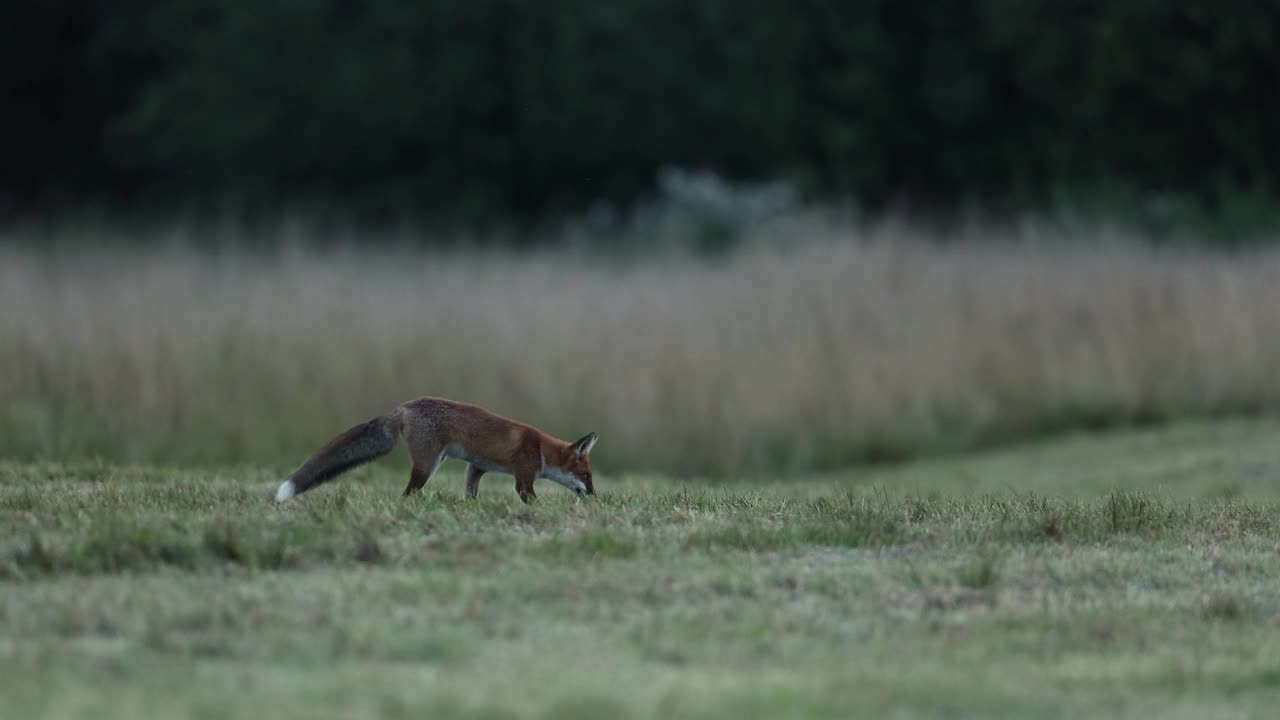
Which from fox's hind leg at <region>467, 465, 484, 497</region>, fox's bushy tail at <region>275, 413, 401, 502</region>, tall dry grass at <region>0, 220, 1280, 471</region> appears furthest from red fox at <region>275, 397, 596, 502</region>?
tall dry grass at <region>0, 220, 1280, 471</region>

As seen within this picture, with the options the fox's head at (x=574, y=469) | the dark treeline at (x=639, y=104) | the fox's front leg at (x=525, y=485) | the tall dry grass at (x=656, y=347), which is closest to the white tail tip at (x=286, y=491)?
the fox's front leg at (x=525, y=485)

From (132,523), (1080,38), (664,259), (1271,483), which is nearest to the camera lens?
(132,523)

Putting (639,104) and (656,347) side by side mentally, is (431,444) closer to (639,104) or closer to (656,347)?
(656,347)

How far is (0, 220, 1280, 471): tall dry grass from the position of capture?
1264cm

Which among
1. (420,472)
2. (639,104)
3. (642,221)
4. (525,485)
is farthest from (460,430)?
(639,104)

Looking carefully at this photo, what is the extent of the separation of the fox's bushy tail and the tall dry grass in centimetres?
439

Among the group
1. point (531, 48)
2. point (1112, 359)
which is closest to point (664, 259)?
point (1112, 359)

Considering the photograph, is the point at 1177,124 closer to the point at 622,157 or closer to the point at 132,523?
the point at 622,157

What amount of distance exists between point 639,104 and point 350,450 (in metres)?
25.3

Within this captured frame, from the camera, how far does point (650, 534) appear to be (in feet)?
22.3

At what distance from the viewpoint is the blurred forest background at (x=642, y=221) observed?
47.0 ft

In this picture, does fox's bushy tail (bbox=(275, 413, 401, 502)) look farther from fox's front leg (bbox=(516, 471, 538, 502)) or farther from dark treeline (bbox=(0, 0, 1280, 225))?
dark treeline (bbox=(0, 0, 1280, 225))

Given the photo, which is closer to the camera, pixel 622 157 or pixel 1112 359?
pixel 1112 359

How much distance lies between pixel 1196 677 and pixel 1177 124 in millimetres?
27991
